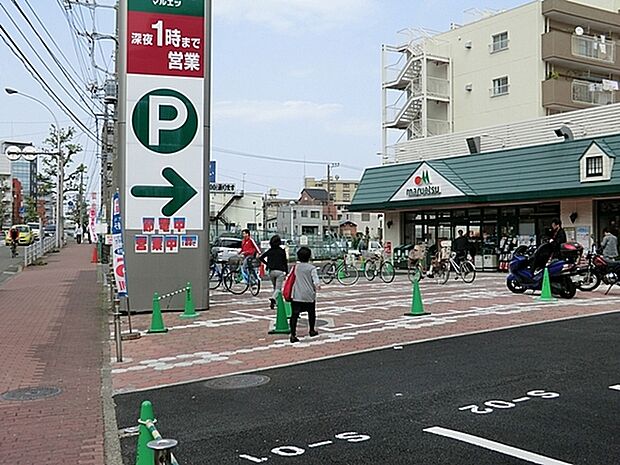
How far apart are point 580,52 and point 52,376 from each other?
34.5m

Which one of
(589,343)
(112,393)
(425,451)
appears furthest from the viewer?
(589,343)

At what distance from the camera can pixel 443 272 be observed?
23.0m

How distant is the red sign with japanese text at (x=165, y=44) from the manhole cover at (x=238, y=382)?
9437 millimetres

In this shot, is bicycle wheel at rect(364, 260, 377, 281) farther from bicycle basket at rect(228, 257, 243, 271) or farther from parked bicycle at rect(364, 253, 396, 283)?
bicycle basket at rect(228, 257, 243, 271)

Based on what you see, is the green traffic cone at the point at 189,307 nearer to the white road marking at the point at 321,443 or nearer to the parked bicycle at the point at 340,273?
the parked bicycle at the point at 340,273

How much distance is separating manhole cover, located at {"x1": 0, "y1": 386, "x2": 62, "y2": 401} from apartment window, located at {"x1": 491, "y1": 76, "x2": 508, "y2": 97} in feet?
113

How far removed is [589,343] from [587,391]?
127 inches

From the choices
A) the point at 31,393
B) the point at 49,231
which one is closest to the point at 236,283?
the point at 31,393

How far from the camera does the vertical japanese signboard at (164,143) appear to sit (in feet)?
52.2

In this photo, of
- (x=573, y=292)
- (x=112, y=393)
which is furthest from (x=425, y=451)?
(x=573, y=292)

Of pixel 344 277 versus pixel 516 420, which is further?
pixel 344 277

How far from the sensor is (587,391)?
744 cm

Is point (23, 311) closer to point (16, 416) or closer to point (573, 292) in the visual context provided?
point (16, 416)

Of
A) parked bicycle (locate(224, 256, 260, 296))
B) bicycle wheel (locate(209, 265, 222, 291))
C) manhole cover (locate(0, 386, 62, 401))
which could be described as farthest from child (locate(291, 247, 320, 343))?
bicycle wheel (locate(209, 265, 222, 291))
